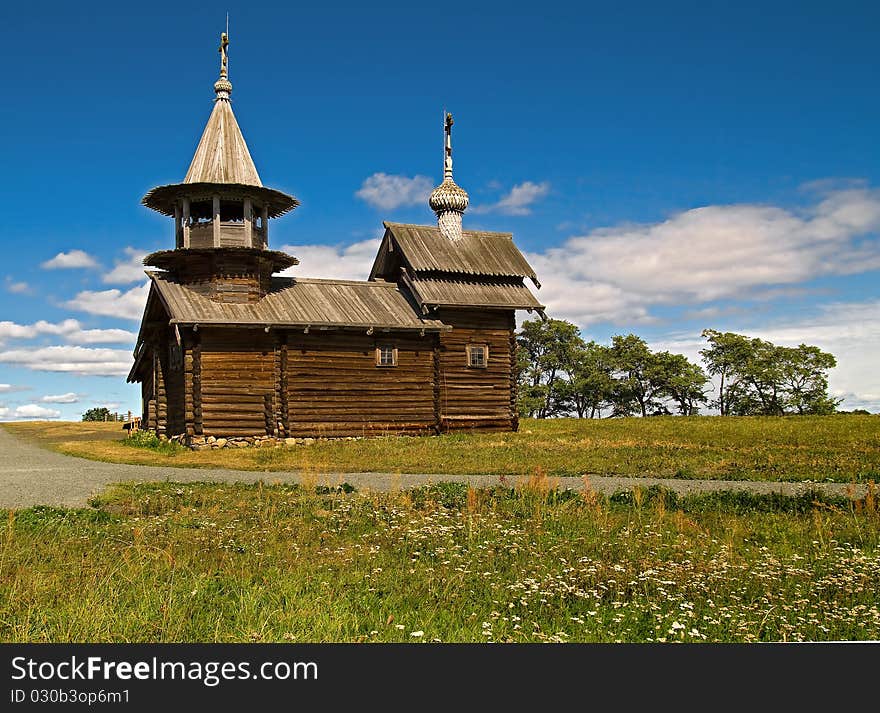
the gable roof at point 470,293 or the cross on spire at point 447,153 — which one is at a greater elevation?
the cross on spire at point 447,153

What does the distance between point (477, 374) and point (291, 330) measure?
857 centimetres

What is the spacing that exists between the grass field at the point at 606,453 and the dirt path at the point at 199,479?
129 centimetres

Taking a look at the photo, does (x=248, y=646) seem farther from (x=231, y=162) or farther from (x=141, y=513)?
(x=231, y=162)

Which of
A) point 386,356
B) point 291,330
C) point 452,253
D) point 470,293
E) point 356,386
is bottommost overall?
point 356,386

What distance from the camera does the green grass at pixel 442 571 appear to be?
21.2ft

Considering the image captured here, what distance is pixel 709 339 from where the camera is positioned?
6006 centimetres

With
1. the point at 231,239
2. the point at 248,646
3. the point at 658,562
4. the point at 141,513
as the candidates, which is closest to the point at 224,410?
the point at 231,239

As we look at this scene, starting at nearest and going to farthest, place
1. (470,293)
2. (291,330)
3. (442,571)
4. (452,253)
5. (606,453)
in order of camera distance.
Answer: (442,571) < (606,453) < (291,330) < (470,293) < (452,253)

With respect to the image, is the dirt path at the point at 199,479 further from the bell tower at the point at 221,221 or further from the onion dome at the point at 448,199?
the onion dome at the point at 448,199

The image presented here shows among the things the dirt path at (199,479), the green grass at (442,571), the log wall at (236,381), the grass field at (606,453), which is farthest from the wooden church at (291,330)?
the green grass at (442,571)

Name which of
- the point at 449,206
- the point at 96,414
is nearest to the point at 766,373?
the point at 449,206

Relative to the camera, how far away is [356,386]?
104 ft

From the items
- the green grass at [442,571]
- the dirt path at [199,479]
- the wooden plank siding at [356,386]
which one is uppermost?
the wooden plank siding at [356,386]

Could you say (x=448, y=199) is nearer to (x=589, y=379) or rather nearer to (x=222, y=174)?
(x=222, y=174)
